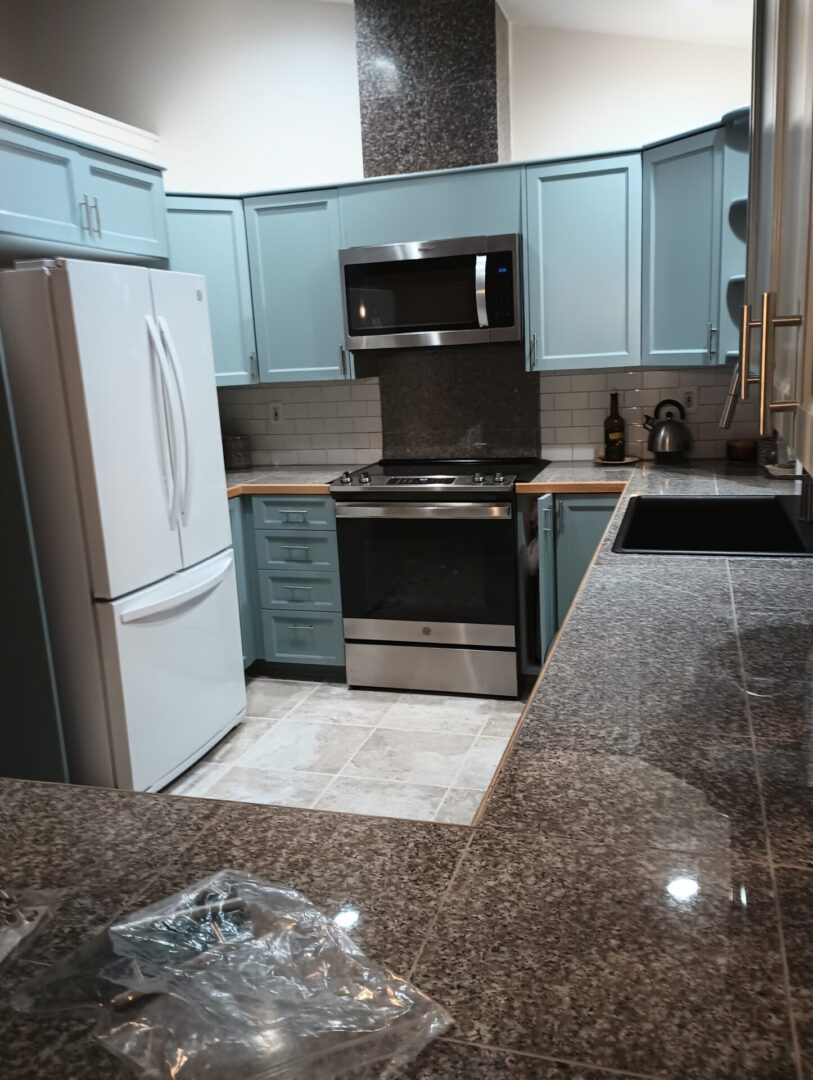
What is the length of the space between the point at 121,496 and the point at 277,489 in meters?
1.22

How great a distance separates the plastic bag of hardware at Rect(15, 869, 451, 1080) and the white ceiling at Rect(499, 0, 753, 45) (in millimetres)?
3405

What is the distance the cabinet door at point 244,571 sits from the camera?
3877 millimetres

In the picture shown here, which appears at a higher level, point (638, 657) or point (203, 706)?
point (638, 657)

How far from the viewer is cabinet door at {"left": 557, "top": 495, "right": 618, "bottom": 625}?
349 centimetres

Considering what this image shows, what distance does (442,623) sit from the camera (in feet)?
12.4

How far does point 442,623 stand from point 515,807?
276 cm

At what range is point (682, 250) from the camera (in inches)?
134

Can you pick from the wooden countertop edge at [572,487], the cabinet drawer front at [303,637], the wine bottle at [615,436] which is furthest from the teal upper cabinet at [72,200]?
the wine bottle at [615,436]

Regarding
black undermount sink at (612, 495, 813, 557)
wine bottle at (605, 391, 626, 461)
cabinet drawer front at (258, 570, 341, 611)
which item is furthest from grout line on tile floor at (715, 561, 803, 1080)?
cabinet drawer front at (258, 570, 341, 611)

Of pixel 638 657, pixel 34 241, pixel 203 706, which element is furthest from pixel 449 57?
pixel 638 657

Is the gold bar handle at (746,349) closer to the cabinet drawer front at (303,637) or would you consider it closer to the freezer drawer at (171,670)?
the freezer drawer at (171,670)

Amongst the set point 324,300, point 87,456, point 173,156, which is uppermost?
point 173,156

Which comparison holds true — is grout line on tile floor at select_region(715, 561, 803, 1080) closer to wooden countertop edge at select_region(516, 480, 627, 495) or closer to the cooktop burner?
wooden countertop edge at select_region(516, 480, 627, 495)

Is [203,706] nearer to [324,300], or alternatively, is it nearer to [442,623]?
[442,623]
